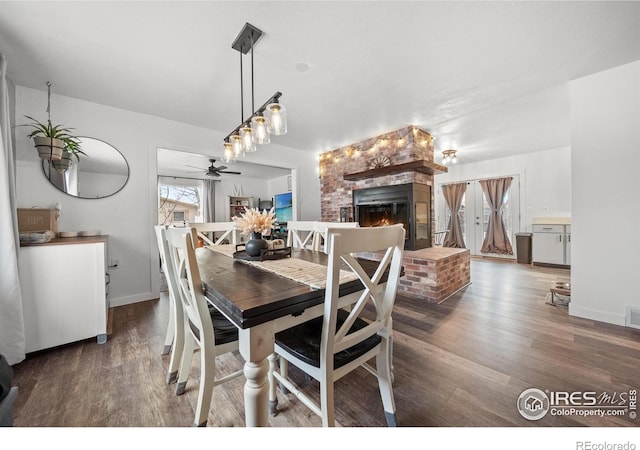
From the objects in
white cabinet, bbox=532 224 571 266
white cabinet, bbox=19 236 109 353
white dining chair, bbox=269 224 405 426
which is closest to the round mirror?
white cabinet, bbox=19 236 109 353

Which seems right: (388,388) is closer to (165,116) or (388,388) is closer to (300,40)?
(300,40)

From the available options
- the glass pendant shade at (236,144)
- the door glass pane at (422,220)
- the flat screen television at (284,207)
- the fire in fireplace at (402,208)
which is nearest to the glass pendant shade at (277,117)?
the glass pendant shade at (236,144)

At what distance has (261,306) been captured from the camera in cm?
83

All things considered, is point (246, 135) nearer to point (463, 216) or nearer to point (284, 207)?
point (284, 207)

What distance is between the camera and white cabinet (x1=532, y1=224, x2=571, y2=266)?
14.0 ft

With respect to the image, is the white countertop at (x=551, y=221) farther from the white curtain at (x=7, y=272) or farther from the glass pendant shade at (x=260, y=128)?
the white curtain at (x=7, y=272)

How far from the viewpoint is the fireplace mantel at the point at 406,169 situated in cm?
320

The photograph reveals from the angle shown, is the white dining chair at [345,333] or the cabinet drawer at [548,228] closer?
the white dining chair at [345,333]

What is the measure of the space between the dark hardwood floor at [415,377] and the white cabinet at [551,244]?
9.59 ft

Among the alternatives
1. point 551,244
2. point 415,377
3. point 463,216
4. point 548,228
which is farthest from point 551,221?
point 415,377

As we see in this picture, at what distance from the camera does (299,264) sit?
1462mm

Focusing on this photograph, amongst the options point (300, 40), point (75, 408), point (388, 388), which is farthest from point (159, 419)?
point (300, 40)

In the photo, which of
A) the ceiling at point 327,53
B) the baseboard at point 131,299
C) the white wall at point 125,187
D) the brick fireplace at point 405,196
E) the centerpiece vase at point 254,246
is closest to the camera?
the ceiling at point 327,53

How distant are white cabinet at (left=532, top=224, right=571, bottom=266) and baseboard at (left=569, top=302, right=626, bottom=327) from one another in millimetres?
2756
